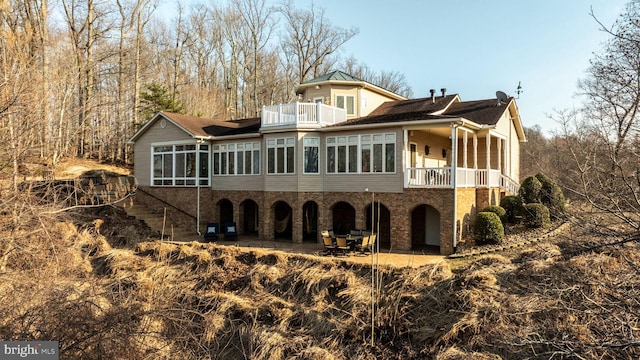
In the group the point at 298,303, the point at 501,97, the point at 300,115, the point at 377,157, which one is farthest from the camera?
the point at 501,97

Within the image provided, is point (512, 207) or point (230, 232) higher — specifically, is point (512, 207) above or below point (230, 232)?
above

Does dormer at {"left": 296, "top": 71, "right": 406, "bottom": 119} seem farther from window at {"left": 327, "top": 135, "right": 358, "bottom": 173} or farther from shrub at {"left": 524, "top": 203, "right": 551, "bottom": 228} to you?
shrub at {"left": 524, "top": 203, "right": 551, "bottom": 228}

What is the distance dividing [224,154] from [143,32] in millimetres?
19436

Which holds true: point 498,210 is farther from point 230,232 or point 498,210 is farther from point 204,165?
point 204,165

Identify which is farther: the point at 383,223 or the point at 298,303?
the point at 383,223

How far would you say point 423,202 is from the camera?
14.1 metres

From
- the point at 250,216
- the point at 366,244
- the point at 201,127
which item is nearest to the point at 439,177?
the point at 366,244

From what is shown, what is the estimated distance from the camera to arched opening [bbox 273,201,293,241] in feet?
57.9

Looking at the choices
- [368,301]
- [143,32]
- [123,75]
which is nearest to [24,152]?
[368,301]

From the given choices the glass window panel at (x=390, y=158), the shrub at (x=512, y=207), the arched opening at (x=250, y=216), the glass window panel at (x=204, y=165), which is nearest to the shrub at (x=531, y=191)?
the shrub at (x=512, y=207)

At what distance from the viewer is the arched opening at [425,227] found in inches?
623

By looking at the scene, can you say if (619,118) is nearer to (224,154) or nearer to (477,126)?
(477,126)

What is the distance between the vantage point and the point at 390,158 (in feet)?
48.6

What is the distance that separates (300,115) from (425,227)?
694 centimetres
